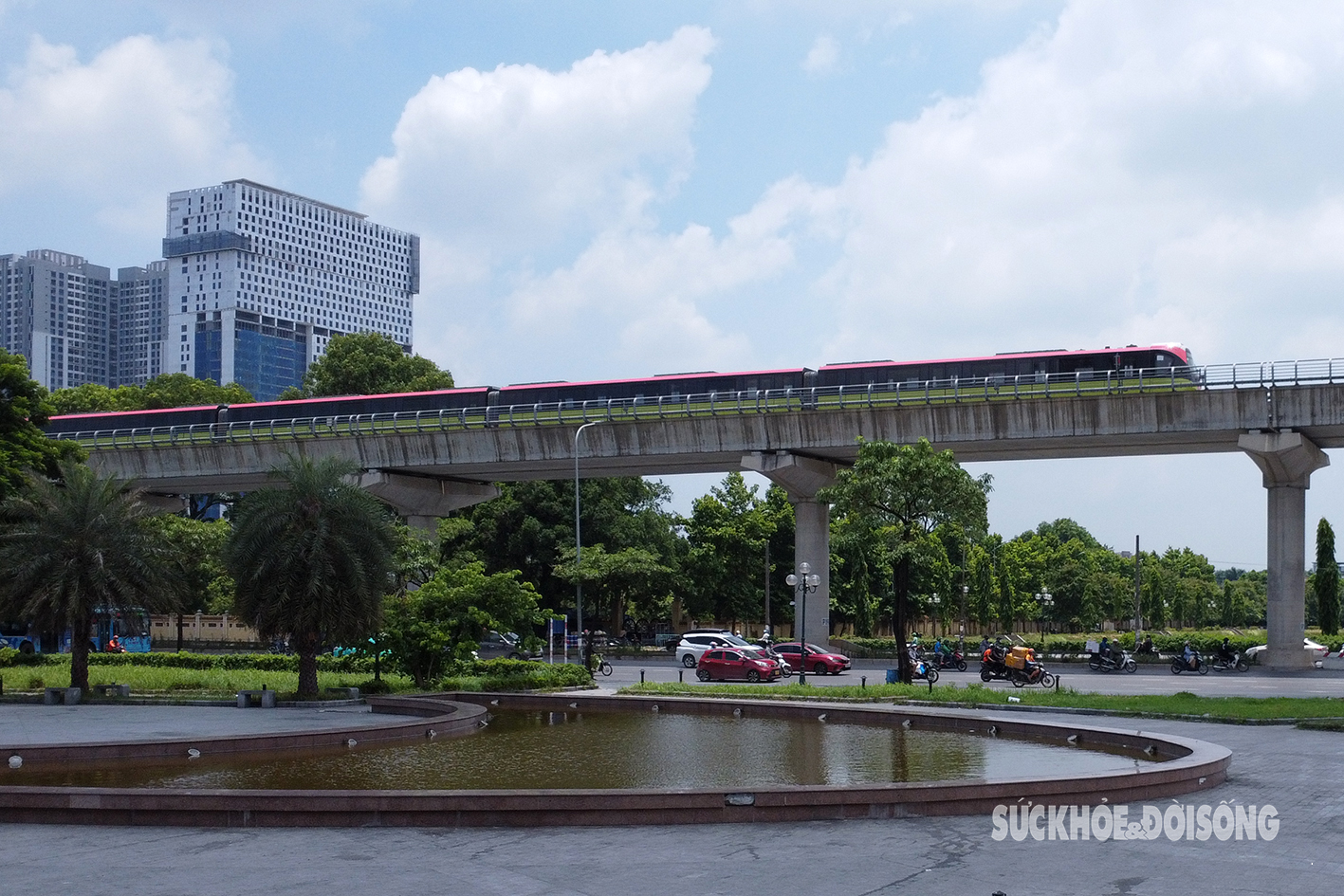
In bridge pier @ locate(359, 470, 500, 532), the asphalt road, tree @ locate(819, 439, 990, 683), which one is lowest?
the asphalt road

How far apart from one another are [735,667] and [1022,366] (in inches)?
650

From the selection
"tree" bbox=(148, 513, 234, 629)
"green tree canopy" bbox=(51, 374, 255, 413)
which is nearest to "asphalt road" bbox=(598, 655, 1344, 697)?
"tree" bbox=(148, 513, 234, 629)

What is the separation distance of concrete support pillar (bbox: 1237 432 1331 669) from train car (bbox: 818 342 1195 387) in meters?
4.11

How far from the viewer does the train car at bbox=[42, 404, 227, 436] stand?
206 feet

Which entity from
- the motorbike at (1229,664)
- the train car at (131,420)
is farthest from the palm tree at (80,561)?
the motorbike at (1229,664)

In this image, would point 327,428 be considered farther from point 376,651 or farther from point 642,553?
point 376,651

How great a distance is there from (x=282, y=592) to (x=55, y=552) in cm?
628

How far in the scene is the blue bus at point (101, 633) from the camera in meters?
31.2

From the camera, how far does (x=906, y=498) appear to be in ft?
117

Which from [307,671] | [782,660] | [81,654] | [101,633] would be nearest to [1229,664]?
[782,660]

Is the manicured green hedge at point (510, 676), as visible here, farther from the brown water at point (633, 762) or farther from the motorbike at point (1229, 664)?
the motorbike at point (1229, 664)

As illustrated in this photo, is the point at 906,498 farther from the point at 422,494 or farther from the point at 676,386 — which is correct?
the point at 422,494

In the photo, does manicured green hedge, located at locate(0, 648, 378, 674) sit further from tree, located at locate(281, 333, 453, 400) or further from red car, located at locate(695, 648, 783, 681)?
tree, located at locate(281, 333, 453, 400)

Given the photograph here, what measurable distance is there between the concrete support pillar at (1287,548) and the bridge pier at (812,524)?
1597cm
